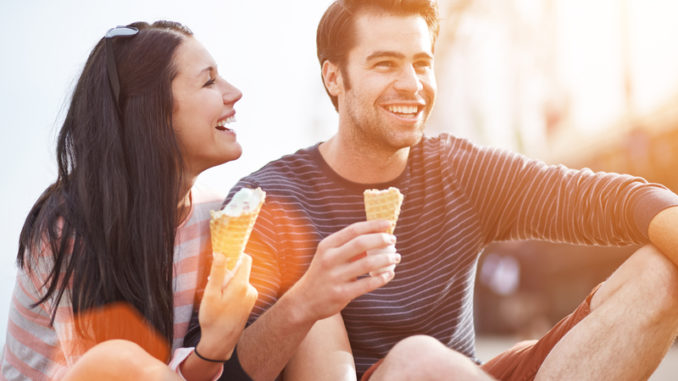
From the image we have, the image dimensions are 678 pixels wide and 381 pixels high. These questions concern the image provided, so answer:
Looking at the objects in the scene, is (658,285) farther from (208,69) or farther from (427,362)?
(208,69)

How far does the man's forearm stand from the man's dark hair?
1.66 m

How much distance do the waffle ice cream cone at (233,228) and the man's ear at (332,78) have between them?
156 centimetres

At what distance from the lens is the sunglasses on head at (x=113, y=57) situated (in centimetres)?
300

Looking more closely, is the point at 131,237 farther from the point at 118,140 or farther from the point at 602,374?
the point at 602,374

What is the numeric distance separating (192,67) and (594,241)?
6.61ft

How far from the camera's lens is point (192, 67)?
10.3 ft

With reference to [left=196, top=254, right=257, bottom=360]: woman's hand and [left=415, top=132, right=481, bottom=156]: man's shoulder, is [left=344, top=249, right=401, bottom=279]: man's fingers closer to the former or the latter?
[left=196, top=254, right=257, bottom=360]: woman's hand

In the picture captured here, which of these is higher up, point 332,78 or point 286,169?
point 332,78

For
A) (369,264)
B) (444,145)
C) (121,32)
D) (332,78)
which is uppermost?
(121,32)

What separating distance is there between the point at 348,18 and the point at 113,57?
1.33 m

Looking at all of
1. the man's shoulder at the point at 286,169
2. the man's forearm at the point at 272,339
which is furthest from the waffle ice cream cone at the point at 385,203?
the man's shoulder at the point at 286,169

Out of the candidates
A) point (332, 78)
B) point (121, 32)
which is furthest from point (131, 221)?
point (332, 78)

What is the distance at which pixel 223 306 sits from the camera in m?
2.39

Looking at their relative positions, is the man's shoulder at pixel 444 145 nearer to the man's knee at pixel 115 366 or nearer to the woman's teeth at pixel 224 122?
the woman's teeth at pixel 224 122
